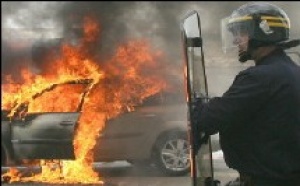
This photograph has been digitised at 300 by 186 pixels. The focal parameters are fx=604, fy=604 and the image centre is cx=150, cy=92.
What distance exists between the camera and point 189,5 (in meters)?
13.7

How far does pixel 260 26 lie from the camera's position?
9.96 ft

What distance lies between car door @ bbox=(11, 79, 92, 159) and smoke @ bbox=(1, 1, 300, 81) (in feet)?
12.2

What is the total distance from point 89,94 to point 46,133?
0.84 metres

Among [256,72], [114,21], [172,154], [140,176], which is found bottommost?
[140,176]

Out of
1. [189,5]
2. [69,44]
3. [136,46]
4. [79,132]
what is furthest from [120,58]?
[189,5]

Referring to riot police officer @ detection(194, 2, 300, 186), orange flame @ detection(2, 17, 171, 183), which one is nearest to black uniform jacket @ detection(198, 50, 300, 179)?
riot police officer @ detection(194, 2, 300, 186)

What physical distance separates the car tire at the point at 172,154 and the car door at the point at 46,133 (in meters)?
1.32

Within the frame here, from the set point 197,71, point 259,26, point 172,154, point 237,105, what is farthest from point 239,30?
point 172,154

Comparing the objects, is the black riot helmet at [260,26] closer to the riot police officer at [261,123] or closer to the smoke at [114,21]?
the riot police officer at [261,123]

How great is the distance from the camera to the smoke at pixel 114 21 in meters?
12.9

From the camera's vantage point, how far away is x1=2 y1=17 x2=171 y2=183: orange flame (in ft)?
28.8

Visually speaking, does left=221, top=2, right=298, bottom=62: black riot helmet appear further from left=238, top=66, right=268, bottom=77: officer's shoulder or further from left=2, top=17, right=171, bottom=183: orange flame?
left=2, top=17, right=171, bottom=183: orange flame

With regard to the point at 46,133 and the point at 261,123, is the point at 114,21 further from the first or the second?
the point at 261,123

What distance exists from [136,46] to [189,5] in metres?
2.85
